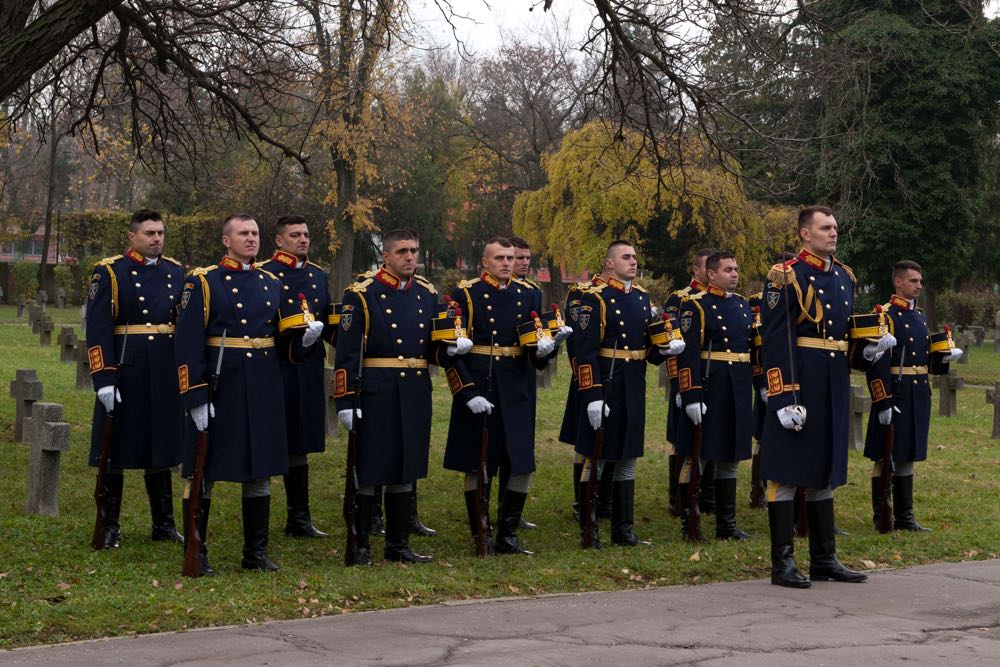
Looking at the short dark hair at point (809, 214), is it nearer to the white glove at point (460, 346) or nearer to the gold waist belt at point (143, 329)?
the white glove at point (460, 346)

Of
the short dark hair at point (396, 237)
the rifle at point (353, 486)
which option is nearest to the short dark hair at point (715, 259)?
the short dark hair at point (396, 237)

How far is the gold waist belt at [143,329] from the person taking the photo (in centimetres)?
916

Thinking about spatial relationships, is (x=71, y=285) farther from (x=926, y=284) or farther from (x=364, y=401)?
(x=364, y=401)

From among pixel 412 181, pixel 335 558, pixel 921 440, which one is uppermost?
pixel 412 181

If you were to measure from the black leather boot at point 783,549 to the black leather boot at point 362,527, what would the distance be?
8.45 ft

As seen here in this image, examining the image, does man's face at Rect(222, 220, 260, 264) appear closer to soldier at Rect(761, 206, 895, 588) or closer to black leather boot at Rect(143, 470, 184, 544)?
black leather boot at Rect(143, 470, 184, 544)

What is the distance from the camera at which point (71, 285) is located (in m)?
53.6

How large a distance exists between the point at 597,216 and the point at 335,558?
31.4m

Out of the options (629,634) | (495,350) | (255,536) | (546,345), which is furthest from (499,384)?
(629,634)

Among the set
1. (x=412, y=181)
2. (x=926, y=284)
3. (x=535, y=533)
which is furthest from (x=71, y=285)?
(x=535, y=533)

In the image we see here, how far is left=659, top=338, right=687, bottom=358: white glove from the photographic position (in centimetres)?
985

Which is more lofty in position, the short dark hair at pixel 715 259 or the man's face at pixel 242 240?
the short dark hair at pixel 715 259

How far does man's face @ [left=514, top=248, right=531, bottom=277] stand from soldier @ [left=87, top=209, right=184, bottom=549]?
8.86 feet

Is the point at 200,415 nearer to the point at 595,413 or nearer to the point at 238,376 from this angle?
the point at 238,376
